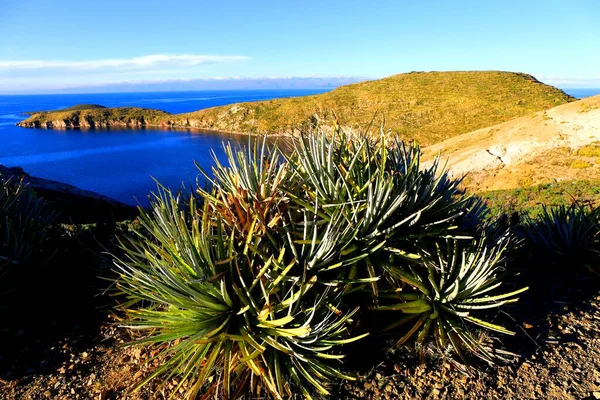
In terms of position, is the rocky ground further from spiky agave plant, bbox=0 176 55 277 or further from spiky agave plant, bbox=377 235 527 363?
spiky agave plant, bbox=0 176 55 277

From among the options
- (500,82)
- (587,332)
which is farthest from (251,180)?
(500,82)

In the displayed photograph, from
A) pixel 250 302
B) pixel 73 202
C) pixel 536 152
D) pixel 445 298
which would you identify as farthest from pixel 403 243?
pixel 536 152

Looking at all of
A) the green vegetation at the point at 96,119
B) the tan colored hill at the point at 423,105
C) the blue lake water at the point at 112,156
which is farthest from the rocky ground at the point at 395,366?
the green vegetation at the point at 96,119

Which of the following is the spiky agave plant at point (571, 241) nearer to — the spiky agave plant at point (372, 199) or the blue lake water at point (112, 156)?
the spiky agave plant at point (372, 199)

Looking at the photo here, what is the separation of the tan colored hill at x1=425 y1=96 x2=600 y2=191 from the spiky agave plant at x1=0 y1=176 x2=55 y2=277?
21936mm

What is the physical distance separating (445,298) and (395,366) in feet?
2.49

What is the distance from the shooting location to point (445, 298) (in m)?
3.17

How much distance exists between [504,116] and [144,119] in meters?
92.2

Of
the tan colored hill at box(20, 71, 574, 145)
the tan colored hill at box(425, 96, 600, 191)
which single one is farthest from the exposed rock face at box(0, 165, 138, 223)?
the tan colored hill at box(425, 96, 600, 191)

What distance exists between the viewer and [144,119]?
10162 cm

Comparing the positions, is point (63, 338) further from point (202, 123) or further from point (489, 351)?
point (202, 123)

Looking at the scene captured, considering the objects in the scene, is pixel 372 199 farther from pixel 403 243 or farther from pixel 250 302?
pixel 250 302

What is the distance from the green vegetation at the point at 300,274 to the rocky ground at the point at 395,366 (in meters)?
0.23

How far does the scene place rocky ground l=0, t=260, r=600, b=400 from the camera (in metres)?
2.84
